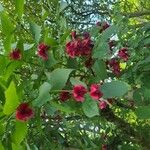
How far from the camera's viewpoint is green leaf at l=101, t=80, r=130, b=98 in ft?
4.76

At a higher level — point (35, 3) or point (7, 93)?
point (35, 3)

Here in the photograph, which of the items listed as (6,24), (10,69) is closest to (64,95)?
(10,69)

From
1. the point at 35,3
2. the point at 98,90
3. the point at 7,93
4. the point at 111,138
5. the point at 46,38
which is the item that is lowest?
the point at 111,138

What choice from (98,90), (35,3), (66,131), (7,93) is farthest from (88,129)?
(35,3)

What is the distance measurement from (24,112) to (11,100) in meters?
0.09

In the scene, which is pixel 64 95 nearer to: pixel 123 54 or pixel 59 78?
pixel 59 78

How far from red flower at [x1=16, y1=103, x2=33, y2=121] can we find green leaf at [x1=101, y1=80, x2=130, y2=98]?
258 millimetres

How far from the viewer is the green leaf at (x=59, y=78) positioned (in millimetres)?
1442

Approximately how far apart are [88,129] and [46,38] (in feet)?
3.47

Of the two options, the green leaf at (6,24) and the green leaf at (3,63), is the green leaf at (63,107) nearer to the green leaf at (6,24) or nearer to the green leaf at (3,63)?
the green leaf at (3,63)

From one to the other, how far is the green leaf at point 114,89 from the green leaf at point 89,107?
6 cm

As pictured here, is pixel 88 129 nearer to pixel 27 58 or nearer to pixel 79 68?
pixel 79 68

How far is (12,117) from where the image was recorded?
4.61 ft

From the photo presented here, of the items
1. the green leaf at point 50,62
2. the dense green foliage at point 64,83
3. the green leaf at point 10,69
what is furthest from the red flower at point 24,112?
the green leaf at point 50,62
